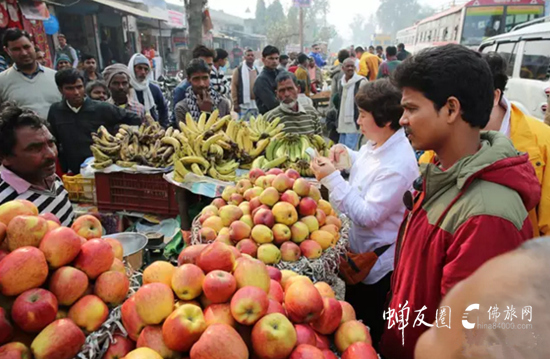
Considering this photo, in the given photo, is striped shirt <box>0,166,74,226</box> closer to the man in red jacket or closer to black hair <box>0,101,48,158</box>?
black hair <box>0,101,48,158</box>

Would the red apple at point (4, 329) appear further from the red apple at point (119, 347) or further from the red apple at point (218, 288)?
the red apple at point (218, 288)

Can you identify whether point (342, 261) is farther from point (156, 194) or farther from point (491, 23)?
point (491, 23)

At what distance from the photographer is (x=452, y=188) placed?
1447 mm

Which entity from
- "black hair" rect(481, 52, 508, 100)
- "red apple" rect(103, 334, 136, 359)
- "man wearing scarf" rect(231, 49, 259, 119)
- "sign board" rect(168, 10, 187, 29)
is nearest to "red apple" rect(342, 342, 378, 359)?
"red apple" rect(103, 334, 136, 359)

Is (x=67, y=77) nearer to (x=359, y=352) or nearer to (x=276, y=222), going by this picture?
(x=276, y=222)

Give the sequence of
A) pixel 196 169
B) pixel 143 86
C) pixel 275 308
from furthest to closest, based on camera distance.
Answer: pixel 143 86, pixel 196 169, pixel 275 308

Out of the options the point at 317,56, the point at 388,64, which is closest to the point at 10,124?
the point at 388,64

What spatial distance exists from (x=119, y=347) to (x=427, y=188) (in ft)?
4.36

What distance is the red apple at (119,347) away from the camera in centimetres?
125

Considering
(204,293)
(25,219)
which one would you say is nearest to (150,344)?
(204,293)

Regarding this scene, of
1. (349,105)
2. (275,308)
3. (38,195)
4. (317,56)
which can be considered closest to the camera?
(275,308)

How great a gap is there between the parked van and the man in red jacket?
6846mm

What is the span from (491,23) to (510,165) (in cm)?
1783

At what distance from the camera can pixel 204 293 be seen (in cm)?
136
